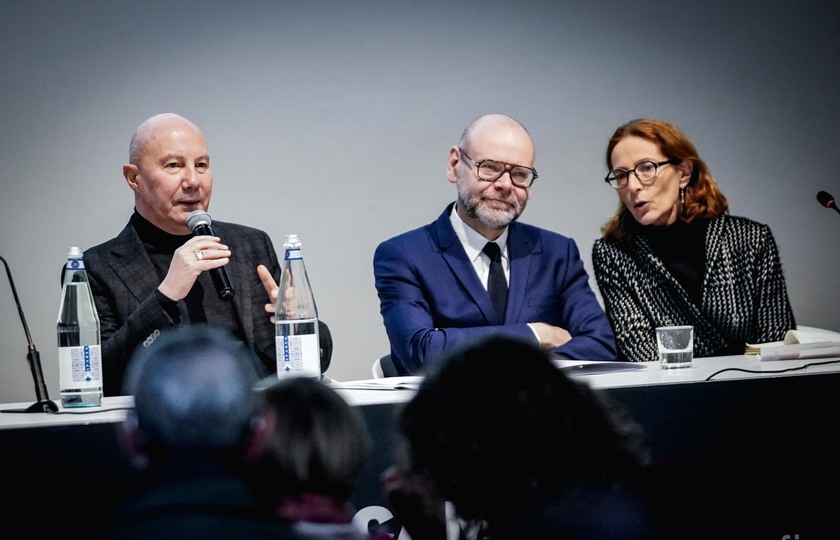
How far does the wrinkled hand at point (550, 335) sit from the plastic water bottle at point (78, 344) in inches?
46.8

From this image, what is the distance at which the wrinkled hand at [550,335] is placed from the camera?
2.61 meters

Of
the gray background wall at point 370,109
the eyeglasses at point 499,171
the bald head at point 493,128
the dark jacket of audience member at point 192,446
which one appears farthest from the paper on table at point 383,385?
the gray background wall at point 370,109

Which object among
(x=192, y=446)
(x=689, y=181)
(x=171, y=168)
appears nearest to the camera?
(x=192, y=446)

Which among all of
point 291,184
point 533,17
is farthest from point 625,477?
point 533,17

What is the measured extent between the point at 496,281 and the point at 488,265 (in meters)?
0.07

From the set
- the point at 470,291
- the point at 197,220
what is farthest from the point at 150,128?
the point at 470,291

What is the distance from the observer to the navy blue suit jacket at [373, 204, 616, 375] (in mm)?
2719

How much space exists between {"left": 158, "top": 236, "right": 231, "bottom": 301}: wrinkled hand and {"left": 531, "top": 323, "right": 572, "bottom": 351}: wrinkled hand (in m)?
0.88

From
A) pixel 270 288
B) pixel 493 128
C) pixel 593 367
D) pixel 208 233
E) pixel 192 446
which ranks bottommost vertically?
pixel 593 367

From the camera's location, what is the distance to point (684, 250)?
10.0 ft

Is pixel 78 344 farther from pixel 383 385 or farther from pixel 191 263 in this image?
pixel 383 385

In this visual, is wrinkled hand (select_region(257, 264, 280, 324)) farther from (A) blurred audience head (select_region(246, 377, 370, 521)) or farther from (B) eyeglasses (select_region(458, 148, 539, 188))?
(A) blurred audience head (select_region(246, 377, 370, 521))

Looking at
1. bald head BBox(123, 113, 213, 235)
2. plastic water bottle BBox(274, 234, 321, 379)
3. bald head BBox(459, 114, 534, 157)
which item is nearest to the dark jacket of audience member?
plastic water bottle BBox(274, 234, 321, 379)

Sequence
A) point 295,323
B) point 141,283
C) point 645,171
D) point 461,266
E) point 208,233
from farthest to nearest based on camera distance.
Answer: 1. point 645,171
2. point 461,266
3. point 141,283
4. point 208,233
5. point 295,323
